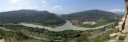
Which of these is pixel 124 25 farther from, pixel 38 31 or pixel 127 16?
pixel 38 31

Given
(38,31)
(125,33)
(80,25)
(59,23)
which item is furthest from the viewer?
(59,23)

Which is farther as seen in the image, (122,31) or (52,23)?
(52,23)

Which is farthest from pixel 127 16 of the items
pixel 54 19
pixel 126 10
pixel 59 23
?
pixel 54 19

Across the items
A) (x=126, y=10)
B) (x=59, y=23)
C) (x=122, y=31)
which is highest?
(x=126, y=10)

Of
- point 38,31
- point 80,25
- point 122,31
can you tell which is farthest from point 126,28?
point 80,25

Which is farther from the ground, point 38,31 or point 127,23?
point 127,23

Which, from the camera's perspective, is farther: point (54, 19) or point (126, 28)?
point (54, 19)

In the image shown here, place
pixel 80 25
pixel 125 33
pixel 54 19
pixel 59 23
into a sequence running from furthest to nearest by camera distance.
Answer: pixel 54 19 → pixel 59 23 → pixel 80 25 → pixel 125 33

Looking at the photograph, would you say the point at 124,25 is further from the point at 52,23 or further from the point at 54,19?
the point at 54,19

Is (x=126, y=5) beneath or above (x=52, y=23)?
above
